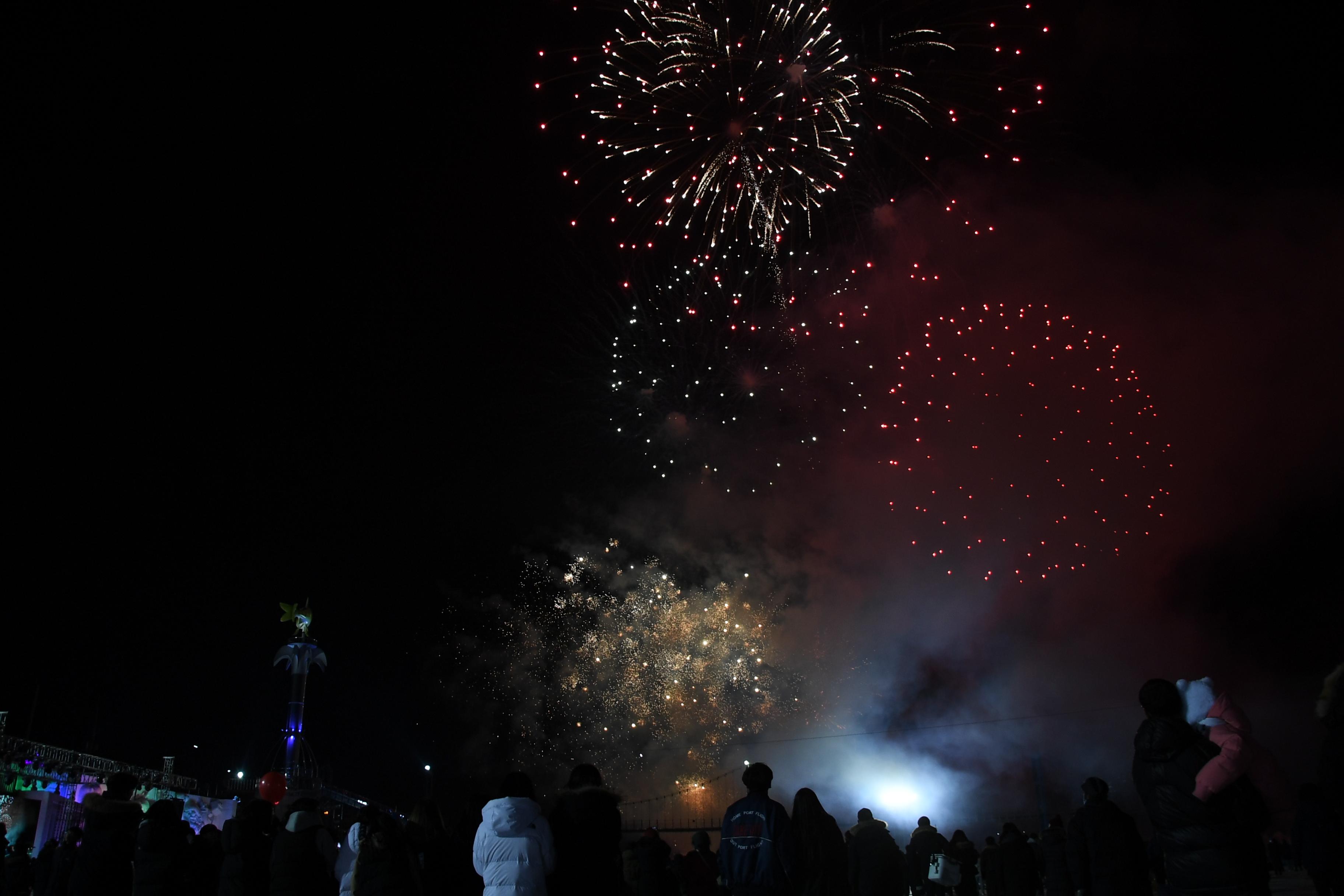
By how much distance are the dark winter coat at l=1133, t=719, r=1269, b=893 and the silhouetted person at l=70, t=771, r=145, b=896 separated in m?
6.22

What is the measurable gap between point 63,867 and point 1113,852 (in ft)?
27.9

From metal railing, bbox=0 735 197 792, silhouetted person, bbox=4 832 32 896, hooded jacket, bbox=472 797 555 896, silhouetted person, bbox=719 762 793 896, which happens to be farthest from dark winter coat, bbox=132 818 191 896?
metal railing, bbox=0 735 197 792

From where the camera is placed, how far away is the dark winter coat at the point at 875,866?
21.2 ft

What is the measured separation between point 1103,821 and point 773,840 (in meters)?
2.60

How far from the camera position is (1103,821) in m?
5.91

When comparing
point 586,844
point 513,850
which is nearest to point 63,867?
point 513,850

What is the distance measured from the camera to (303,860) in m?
5.54

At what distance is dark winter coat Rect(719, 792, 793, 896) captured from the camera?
4934mm

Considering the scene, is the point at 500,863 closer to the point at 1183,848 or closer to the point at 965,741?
the point at 1183,848

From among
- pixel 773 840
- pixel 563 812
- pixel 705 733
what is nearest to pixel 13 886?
pixel 563 812

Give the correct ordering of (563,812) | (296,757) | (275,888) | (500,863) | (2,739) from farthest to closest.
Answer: (296,757) → (2,739) → (275,888) → (563,812) → (500,863)

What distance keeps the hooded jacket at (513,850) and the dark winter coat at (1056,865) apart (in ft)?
17.8

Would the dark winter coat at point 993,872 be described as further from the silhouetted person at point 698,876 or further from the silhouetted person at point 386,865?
the silhouetted person at point 386,865

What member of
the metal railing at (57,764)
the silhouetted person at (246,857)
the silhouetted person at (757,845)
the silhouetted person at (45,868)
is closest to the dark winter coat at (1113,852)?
the silhouetted person at (757,845)
